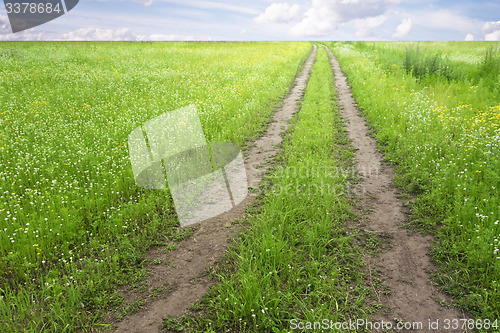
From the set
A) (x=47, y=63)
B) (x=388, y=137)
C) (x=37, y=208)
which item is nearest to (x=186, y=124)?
(x=37, y=208)

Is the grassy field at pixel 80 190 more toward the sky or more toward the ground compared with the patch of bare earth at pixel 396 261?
more toward the sky

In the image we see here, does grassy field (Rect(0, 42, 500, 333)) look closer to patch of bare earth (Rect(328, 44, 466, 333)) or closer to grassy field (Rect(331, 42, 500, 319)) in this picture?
grassy field (Rect(331, 42, 500, 319))

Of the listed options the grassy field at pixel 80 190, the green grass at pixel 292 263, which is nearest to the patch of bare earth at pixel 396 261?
the green grass at pixel 292 263

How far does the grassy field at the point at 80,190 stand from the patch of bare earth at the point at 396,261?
10.8ft

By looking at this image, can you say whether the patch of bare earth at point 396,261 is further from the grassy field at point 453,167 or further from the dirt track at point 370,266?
the grassy field at point 453,167

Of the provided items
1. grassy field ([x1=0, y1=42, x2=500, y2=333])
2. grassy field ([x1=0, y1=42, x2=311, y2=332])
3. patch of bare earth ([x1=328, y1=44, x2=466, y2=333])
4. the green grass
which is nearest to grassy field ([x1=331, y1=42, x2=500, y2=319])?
grassy field ([x1=0, y1=42, x2=500, y2=333])

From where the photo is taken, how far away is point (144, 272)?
14.4 ft

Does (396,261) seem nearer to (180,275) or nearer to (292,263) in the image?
(292,263)

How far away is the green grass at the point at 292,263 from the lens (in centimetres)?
362

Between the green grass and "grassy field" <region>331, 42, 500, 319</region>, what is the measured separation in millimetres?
1353

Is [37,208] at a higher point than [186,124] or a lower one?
lower

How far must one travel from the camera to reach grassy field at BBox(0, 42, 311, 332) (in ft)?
13.0

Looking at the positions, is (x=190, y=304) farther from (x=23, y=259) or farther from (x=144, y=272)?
(x=23, y=259)

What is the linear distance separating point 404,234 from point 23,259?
6.11 metres
